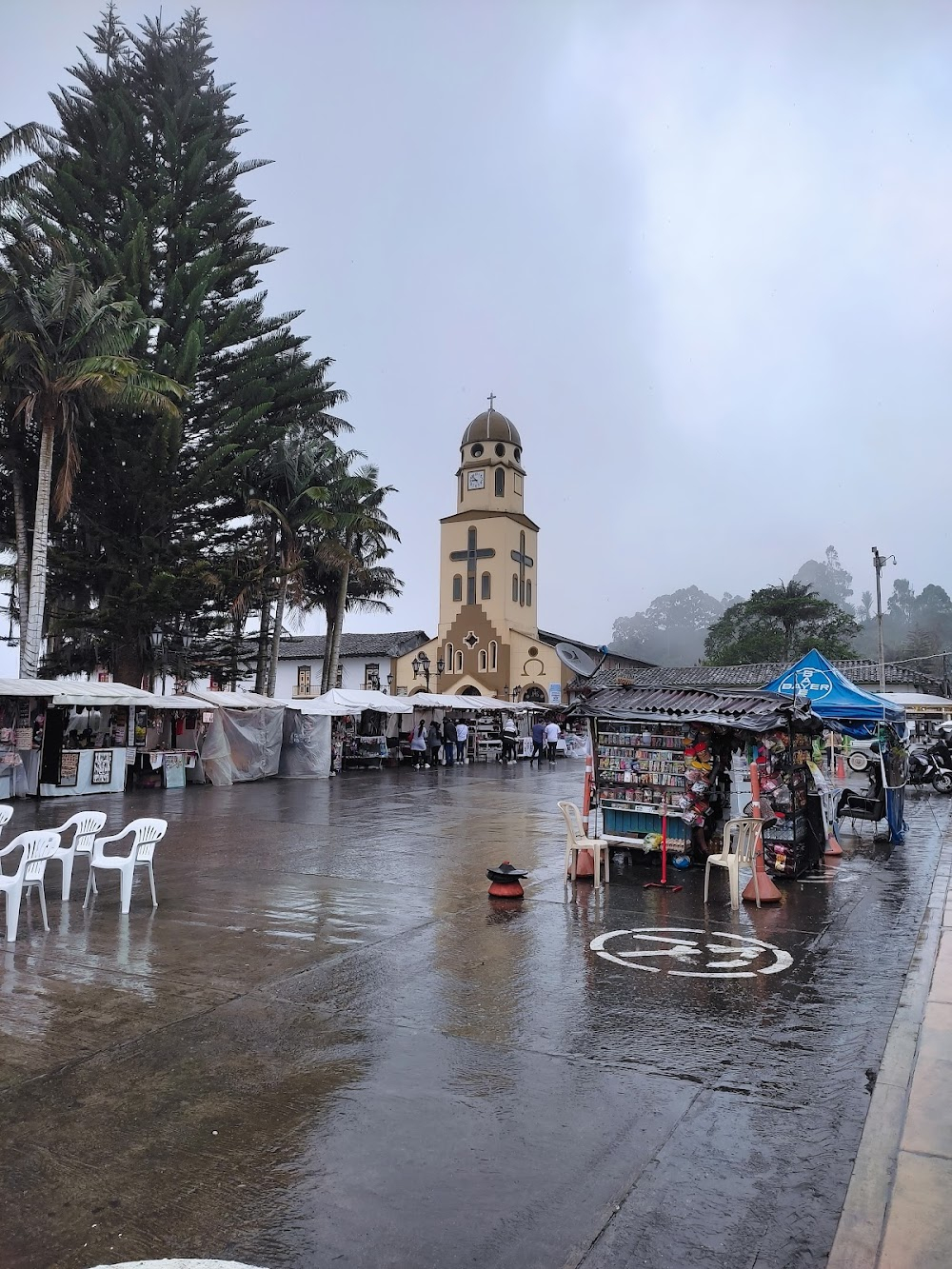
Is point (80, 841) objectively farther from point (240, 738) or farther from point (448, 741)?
point (448, 741)

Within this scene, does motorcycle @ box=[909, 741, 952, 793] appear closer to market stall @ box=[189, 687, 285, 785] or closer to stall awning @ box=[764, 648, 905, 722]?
stall awning @ box=[764, 648, 905, 722]

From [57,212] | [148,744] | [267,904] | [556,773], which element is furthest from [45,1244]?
[57,212]

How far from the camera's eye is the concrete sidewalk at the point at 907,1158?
9.50ft

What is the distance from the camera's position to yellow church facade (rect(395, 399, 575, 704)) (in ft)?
166

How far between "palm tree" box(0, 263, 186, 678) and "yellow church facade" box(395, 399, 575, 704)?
102ft

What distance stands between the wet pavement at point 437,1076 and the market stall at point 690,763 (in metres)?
1.58

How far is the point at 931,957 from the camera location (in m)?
6.62

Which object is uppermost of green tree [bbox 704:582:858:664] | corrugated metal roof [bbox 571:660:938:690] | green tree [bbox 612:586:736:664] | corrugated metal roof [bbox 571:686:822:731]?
green tree [bbox 612:586:736:664]

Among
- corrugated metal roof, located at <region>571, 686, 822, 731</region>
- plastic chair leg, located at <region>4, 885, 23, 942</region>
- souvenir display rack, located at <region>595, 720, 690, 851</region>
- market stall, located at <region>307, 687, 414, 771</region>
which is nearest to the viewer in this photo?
plastic chair leg, located at <region>4, 885, 23, 942</region>

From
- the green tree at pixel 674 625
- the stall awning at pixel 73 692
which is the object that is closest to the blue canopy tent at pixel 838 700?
the stall awning at pixel 73 692

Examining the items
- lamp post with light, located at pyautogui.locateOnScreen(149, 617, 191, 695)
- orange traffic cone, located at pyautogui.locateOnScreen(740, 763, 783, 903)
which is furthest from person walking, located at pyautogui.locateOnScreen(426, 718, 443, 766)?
orange traffic cone, located at pyautogui.locateOnScreen(740, 763, 783, 903)

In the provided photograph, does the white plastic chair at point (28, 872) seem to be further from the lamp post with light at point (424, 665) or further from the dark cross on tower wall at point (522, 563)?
the dark cross on tower wall at point (522, 563)

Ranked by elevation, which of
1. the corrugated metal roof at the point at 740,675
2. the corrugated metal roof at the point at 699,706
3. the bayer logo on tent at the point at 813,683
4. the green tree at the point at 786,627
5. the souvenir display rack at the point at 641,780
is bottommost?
the souvenir display rack at the point at 641,780

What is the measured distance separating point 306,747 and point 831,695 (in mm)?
15001
